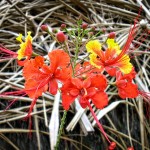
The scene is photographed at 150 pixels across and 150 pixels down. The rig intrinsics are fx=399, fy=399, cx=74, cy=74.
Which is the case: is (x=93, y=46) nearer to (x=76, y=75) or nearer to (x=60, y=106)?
(x=76, y=75)

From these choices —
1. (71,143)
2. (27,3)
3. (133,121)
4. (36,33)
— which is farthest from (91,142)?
(27,3)

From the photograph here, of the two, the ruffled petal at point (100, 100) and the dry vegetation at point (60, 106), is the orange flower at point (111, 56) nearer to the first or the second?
the ruffled petal at point (100, 100)

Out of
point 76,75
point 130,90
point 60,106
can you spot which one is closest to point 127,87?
point 130,90

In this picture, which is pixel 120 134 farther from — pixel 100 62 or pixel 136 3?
pixel 136 3

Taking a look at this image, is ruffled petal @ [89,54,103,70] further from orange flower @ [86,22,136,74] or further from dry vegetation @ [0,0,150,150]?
dry vegetation @ [0,0,150,150]

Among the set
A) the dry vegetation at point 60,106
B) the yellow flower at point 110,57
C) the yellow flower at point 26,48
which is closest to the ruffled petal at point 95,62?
the yellow flower at point 110,57
